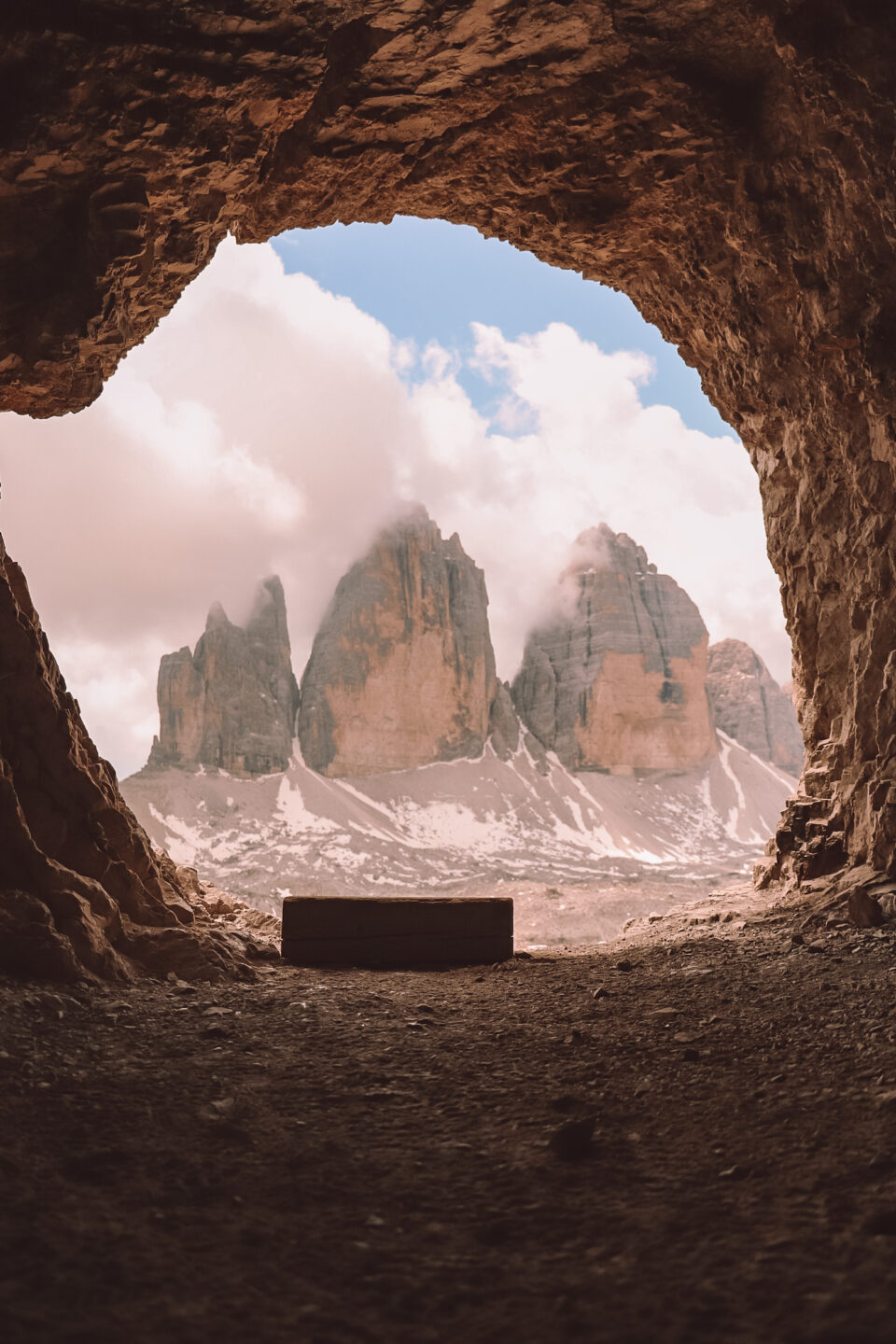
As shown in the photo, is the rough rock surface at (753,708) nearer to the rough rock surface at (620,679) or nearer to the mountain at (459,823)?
the mountain at (459,823)

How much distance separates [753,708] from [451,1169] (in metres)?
103

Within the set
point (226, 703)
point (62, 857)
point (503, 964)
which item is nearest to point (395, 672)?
point (226, 703)

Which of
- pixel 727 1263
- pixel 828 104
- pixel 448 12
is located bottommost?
pixel 727 1263

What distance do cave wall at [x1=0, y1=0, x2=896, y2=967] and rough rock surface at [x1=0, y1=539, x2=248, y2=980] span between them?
0.99 ft

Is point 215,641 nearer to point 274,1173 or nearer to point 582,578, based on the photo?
point 582,578

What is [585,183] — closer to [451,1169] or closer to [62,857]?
[62,857]

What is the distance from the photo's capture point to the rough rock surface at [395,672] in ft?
255

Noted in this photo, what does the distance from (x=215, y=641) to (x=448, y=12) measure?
70913mm

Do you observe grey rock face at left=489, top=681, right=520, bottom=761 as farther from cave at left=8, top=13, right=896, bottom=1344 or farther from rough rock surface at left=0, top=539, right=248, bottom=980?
rough rock surface at left=0, top=539, right=248, bottom=980

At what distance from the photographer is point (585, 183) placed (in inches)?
358

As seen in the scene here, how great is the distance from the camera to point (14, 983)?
523cm

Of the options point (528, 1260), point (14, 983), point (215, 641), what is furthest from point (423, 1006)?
point (215, 641)

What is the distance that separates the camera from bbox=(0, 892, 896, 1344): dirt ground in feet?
7.59

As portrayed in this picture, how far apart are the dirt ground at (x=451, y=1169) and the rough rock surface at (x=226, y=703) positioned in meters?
69.2
